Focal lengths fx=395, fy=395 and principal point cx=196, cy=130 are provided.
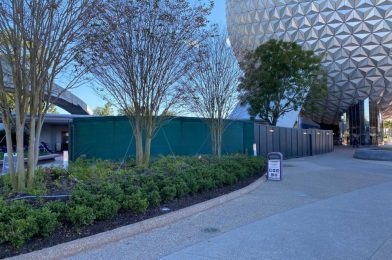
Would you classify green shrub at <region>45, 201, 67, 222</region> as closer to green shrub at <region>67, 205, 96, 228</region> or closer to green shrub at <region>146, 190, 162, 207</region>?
green shrub at <region>67, 205, 96, 228</region>

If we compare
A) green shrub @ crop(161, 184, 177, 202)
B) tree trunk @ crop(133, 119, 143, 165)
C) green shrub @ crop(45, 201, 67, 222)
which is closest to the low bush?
green shrub @ crop(45, 201, 67, 222)

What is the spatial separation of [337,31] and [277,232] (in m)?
41.3

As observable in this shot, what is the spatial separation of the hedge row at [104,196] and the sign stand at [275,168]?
8.16 feet

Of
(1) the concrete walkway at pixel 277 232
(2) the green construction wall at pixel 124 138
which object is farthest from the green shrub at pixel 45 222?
(2) the green construction wall at pixel 124 138

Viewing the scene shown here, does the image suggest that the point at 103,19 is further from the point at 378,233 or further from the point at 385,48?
the point at 385,48

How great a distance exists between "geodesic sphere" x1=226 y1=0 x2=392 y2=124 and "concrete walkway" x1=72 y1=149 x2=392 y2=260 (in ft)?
110

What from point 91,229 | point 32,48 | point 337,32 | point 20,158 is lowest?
point 91,229

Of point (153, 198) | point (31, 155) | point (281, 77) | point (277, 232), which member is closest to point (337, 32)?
point (281, 77)

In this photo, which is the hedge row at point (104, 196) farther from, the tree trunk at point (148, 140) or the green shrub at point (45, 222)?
the tree trunk at point (148, 140)

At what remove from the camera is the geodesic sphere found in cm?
4269

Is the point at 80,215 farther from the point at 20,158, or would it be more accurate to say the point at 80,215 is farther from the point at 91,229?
the point at 20,158

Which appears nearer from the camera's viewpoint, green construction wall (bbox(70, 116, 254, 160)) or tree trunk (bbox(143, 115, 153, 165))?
tree trunk (bbox(143, 115, 153, 165))

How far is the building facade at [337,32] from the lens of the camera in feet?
140

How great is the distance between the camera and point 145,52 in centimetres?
1177
